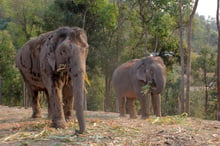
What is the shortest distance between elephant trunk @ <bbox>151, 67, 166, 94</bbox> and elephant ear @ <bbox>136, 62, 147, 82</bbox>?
1.79 feet

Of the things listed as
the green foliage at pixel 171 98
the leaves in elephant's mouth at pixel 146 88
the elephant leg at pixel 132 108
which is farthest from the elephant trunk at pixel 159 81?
the green foliage at pixel 171 98

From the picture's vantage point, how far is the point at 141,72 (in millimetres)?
13547

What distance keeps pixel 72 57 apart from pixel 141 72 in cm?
563

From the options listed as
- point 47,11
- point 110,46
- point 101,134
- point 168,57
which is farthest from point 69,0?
point 101,134

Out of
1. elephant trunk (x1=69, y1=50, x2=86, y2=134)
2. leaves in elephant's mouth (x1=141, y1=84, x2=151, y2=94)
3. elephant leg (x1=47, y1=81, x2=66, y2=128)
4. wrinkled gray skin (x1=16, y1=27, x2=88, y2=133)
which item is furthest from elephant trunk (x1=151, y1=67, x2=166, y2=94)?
elephant trunk (x1=69, y1=50, x2=86, y2=134)

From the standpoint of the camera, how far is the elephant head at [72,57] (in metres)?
7.77

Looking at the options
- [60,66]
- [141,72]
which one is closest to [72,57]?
[60,66]

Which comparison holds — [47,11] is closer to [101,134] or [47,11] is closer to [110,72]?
[110,72]

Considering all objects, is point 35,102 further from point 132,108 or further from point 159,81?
point 132,108

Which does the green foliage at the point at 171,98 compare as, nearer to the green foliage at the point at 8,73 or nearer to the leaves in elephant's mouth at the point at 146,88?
the green foliage at the point at 8,73

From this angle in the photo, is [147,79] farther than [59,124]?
Yes

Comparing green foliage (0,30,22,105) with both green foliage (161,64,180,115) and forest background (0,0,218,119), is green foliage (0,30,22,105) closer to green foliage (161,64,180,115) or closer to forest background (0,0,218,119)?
forest background (0,0,218,119)

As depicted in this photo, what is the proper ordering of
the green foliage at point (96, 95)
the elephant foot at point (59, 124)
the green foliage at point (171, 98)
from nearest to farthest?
1. the elephant foot at point (59, 124)
2. the green foliage at point (96, 95)
3. the green foliage at point (171, 98)

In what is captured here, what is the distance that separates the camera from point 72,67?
8.19 m
